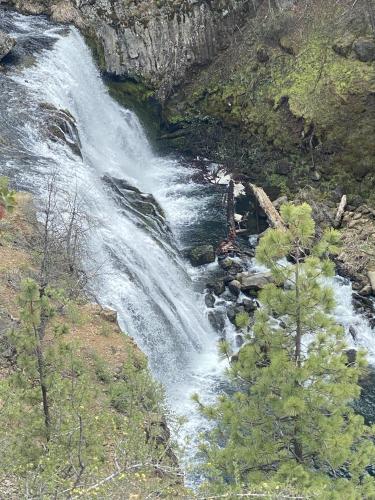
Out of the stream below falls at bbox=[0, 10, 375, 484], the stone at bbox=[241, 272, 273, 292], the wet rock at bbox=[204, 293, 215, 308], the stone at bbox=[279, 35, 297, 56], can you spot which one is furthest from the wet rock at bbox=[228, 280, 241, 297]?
the stone at bbox=[279, 35, 297, 56]

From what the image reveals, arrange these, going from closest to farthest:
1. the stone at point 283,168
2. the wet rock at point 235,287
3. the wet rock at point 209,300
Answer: the wet rock at point 209,300 < the wet rock at point 235,287 < the stone at point 283,168

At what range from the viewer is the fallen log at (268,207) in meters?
25.8

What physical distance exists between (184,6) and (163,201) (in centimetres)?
1071

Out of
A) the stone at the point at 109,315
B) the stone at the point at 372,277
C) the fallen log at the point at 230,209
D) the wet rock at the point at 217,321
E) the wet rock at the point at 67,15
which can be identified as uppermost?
the wet rock at the point at 67,15

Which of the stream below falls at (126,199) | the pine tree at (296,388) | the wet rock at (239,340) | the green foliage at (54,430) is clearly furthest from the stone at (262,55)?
the green foliage at (54,430)

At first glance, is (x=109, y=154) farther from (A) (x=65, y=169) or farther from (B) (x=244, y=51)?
(B) (x=244, y=51)

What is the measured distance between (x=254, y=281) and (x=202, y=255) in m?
2.64

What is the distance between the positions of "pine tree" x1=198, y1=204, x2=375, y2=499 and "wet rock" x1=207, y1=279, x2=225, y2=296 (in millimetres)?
11368

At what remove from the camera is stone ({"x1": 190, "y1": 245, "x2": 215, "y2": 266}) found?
23672 mm

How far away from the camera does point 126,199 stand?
24047 millimetres

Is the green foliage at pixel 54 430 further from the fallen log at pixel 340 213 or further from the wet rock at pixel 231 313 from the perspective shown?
the fallen log at pixel 340 213

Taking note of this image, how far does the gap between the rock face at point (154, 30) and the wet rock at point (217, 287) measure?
523 inches

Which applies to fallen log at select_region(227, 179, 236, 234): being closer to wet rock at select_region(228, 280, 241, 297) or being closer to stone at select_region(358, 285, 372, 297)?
wet rock at select_region(228, 280, 241, 297)

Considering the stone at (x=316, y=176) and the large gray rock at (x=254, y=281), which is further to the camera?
the stone at (x=316, y=176)
